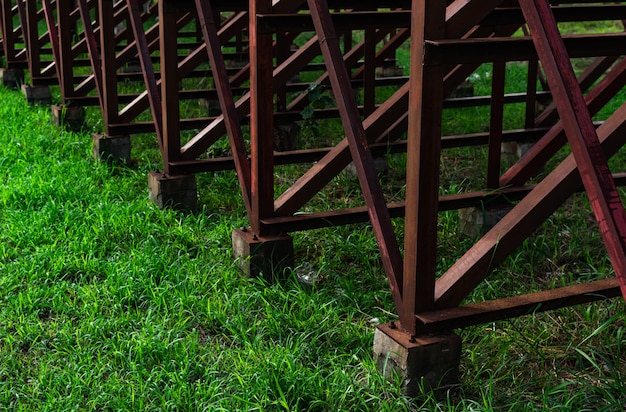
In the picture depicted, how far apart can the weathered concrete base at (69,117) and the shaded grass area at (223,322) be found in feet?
6.08

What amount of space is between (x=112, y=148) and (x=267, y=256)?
2.50 m

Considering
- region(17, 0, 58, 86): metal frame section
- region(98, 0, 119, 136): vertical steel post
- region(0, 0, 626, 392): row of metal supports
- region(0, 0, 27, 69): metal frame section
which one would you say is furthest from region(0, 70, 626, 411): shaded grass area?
region(0, 0, 27, 69): metal frame section

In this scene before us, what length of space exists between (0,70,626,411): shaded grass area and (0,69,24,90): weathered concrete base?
14.7 ft

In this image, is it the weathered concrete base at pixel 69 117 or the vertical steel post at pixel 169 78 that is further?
the weathered concrete base at pixel 69 117

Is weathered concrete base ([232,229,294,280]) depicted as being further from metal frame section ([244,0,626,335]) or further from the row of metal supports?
metal frame section ([244,0,626,335])

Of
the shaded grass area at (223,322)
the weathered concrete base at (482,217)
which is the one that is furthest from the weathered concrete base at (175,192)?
the weathered concrete base at (482,217)

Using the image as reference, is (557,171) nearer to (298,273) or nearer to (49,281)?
(298,273)

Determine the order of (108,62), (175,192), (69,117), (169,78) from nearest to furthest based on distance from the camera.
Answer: (169,78), (175,192), (108,62), (69,117)

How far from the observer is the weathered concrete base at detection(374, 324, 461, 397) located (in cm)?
296

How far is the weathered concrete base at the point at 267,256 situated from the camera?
4.10 m

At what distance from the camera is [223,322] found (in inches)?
144

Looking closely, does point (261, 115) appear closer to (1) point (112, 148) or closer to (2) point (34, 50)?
(1) point (112, 148)

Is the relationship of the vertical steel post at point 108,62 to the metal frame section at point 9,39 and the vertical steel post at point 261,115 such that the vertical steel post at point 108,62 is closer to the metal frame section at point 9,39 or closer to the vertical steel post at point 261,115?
the vertical steel post at point 261,115

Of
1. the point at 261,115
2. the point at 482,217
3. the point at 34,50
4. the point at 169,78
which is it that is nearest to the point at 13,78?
the point at 34,50
